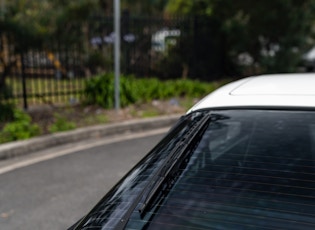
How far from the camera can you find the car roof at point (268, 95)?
2.04 m

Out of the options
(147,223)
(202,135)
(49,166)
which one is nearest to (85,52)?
(49,166)

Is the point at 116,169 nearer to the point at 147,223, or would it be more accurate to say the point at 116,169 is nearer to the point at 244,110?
the point at 244,110

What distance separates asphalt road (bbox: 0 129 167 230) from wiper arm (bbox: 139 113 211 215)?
190cm

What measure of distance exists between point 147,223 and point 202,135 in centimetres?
73

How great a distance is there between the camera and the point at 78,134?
605cm

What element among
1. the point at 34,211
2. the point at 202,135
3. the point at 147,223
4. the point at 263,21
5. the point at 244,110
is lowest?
the point at 34,211

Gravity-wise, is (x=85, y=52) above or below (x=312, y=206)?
above

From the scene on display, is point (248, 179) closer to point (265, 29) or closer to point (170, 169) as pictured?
point (170, 169)

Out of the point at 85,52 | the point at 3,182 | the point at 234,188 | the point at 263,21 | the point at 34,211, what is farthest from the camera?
the point at 263,21

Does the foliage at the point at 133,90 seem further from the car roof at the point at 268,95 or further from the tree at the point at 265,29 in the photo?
the car roof at the point at 268,95

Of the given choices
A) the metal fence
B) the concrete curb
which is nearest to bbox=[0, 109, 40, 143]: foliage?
the concrete curb

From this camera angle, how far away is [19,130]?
5.59 metres

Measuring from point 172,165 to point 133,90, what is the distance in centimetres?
587

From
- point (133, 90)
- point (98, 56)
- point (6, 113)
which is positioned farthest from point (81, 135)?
point (98, 56)
